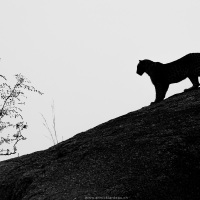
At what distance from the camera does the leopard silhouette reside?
29.2 ft

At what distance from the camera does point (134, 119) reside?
7230 mm

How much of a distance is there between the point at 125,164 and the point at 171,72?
15.7 ft

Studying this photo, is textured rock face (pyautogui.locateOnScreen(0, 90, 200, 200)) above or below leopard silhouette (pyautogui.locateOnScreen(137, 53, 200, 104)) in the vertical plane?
below

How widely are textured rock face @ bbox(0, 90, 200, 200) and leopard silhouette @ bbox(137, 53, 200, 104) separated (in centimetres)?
151

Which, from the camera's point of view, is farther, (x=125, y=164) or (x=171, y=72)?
(x=171, y=72)

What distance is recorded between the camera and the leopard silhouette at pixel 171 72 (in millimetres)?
8891

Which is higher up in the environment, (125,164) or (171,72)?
(171,72)

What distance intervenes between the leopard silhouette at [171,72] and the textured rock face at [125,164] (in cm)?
151

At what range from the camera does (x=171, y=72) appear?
30.3 ft

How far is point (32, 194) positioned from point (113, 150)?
1541 millimetres

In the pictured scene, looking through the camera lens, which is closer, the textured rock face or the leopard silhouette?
the textured rock face

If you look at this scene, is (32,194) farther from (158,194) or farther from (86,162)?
(158,194)

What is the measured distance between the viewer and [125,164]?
201 inches

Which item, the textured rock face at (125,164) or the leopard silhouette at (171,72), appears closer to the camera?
the textured rock face at (125,164)
